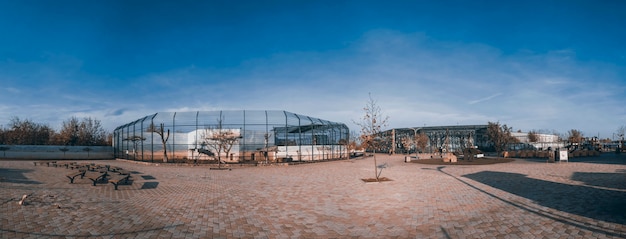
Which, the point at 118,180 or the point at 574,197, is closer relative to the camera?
the point at 574,197

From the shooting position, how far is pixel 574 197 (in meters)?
10.2

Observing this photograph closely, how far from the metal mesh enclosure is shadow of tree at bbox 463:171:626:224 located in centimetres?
2111

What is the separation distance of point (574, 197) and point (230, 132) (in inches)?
1065

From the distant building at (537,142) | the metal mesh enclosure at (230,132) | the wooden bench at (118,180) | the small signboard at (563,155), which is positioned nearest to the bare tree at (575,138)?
the distant building at (537,142)

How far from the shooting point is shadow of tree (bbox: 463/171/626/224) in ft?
26.4

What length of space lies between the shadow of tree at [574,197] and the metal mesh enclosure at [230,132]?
69.3ft

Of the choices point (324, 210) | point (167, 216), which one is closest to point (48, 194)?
point (167, 216)

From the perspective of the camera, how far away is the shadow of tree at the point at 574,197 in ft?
26.4

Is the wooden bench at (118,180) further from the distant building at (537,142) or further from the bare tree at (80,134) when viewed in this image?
the distant building at (537,142)

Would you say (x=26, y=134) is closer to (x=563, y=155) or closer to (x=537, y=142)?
(x=563, y=155)

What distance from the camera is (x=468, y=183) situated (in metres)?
14.1

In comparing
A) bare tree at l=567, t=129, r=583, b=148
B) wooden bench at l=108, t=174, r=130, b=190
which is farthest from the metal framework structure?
wooden bench at l=108, t=174, r=130, b=190

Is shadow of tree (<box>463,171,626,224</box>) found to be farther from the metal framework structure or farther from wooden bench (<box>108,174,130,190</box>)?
the metal framework structure

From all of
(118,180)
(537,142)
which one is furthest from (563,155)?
(537,142)
